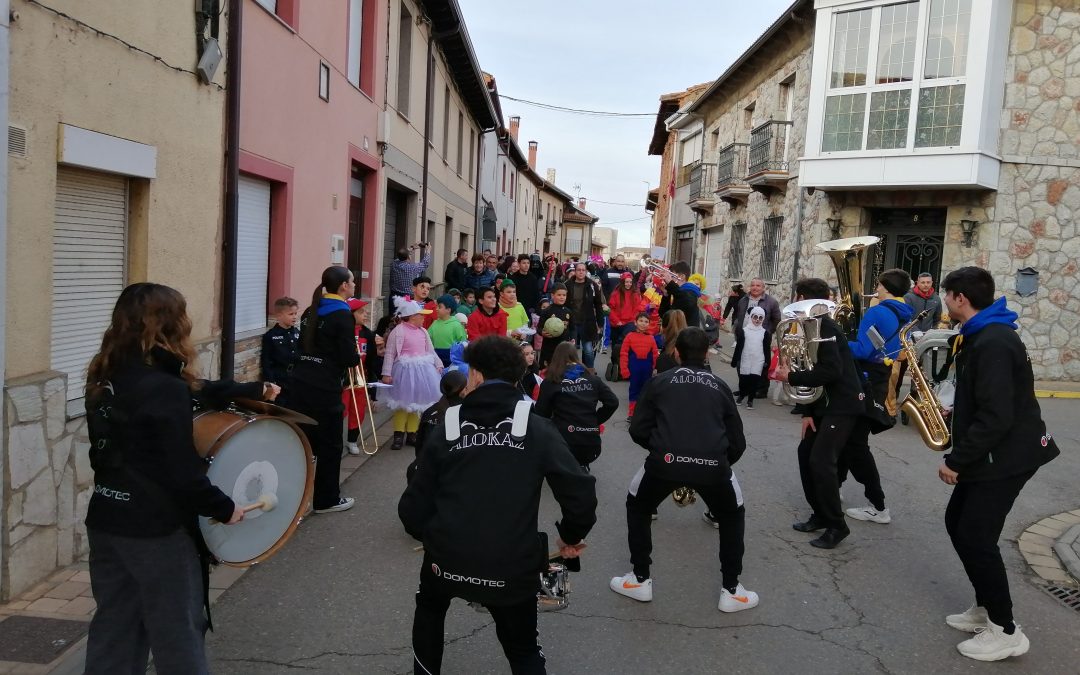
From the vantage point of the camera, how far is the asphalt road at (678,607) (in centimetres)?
384

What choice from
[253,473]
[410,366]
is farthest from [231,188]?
[253,473]

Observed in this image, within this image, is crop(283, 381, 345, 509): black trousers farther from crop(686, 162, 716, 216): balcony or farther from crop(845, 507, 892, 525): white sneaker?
crop(686, 162, 716, 216): balcony

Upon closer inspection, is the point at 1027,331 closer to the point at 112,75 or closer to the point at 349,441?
the point at 349,441

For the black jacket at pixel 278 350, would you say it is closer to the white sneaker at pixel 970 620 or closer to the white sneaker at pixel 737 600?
the white sneaker at pixel 737 600

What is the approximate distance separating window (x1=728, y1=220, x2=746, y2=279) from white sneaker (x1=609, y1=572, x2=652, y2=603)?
662 inches

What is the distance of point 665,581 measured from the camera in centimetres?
484

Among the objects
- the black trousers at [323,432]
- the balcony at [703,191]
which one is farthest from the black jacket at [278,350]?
the balcony at [703,191]

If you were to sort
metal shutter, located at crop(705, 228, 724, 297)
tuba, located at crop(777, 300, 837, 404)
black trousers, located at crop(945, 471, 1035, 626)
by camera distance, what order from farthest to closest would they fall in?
metal shutter, located at crop(705, 228, 724, 297) < tuba, located at crop(777, 300, 837, 404) < black trousers, located at crop(945, 471, 1035, 626)

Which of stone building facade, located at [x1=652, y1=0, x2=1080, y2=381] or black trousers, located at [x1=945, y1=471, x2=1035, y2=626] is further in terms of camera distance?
stone building facade, located at [x1=652, y1=0, x2=1080, y2=381]

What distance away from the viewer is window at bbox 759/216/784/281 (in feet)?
58.8

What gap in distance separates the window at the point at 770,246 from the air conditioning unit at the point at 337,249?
1048cm

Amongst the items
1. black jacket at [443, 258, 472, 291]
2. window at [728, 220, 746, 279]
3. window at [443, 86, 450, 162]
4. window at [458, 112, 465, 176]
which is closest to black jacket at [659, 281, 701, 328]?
black jacket at [443, 258, 472, 291]

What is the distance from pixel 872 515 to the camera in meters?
→ 6.08

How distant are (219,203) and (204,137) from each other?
0.56 m
